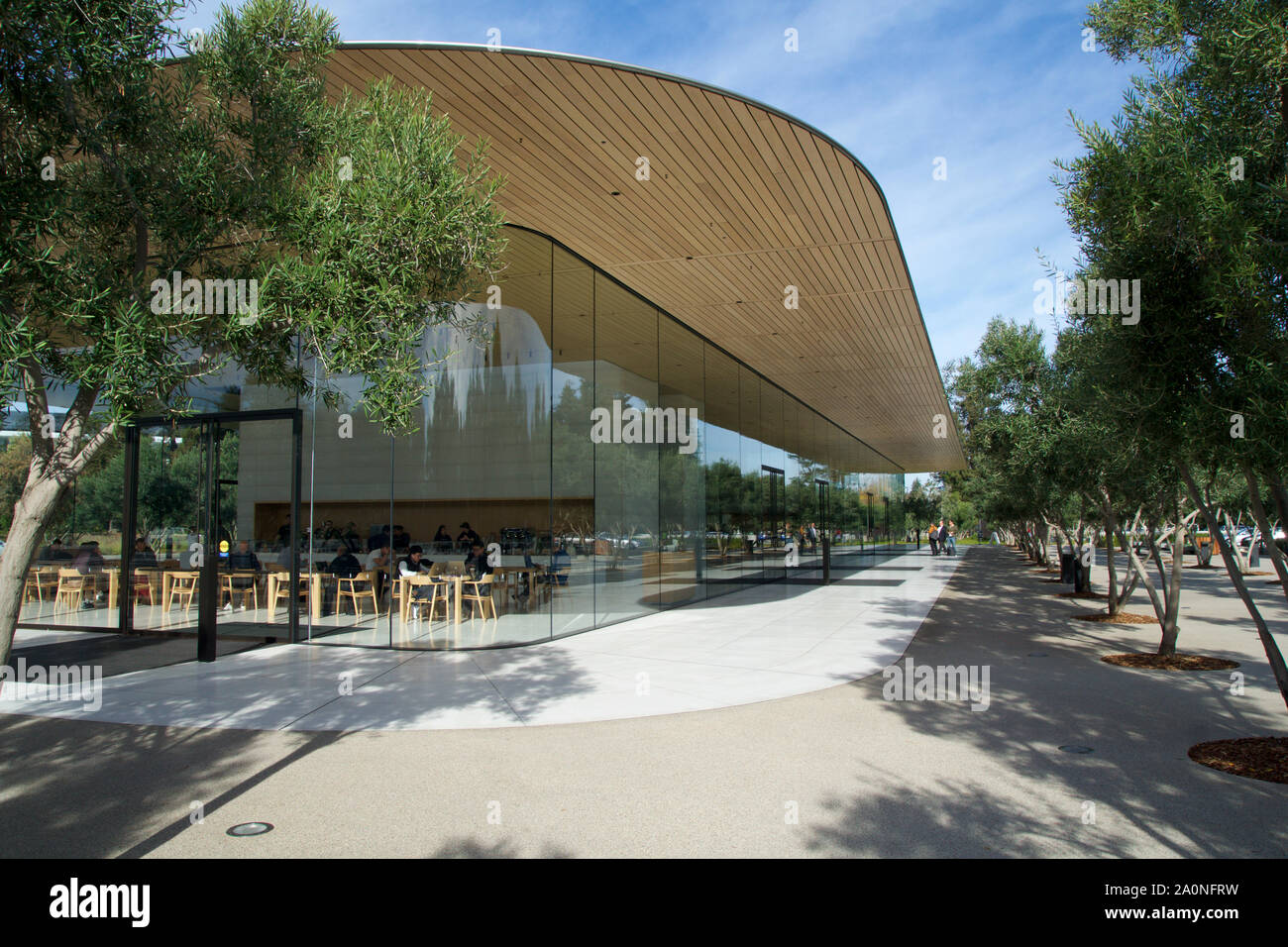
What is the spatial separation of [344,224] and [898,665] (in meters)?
7.62

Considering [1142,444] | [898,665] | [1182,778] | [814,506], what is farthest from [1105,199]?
[814,506]

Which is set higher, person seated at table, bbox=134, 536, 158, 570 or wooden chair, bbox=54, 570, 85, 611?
person seated at table, bbox=134, 536, 158, 570

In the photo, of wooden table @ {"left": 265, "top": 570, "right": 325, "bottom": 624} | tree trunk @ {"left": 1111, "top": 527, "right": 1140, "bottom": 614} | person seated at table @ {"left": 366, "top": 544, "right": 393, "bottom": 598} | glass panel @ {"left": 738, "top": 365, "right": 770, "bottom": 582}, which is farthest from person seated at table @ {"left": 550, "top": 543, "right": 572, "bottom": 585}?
tree trunk @ {"left": 1111, "top": 527, "right": 1140, "bottom": 614}

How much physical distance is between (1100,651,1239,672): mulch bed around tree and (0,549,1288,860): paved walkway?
56.0 inches

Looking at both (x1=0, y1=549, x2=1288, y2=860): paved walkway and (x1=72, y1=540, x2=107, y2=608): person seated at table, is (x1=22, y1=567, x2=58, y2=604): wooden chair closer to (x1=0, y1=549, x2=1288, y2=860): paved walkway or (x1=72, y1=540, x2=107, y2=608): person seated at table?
(x1=72, y1=540, x2=107, y2=608): person seated at table

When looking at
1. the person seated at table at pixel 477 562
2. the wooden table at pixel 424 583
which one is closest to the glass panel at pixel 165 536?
the wooden table at pixel 424 583

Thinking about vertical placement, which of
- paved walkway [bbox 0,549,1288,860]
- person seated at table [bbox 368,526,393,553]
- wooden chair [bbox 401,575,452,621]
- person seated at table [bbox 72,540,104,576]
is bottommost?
paved walkway [bbox 0,549,1288,860]

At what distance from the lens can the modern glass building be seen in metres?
8.90

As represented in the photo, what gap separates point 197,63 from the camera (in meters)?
4.93

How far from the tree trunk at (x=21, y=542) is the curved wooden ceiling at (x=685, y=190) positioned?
4.53 m

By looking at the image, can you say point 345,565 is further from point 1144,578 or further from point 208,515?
point 1144,578

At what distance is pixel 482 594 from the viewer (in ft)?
38.2

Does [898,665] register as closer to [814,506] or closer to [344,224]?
[344,224]

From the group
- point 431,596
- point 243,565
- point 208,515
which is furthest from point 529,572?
point 208,515
